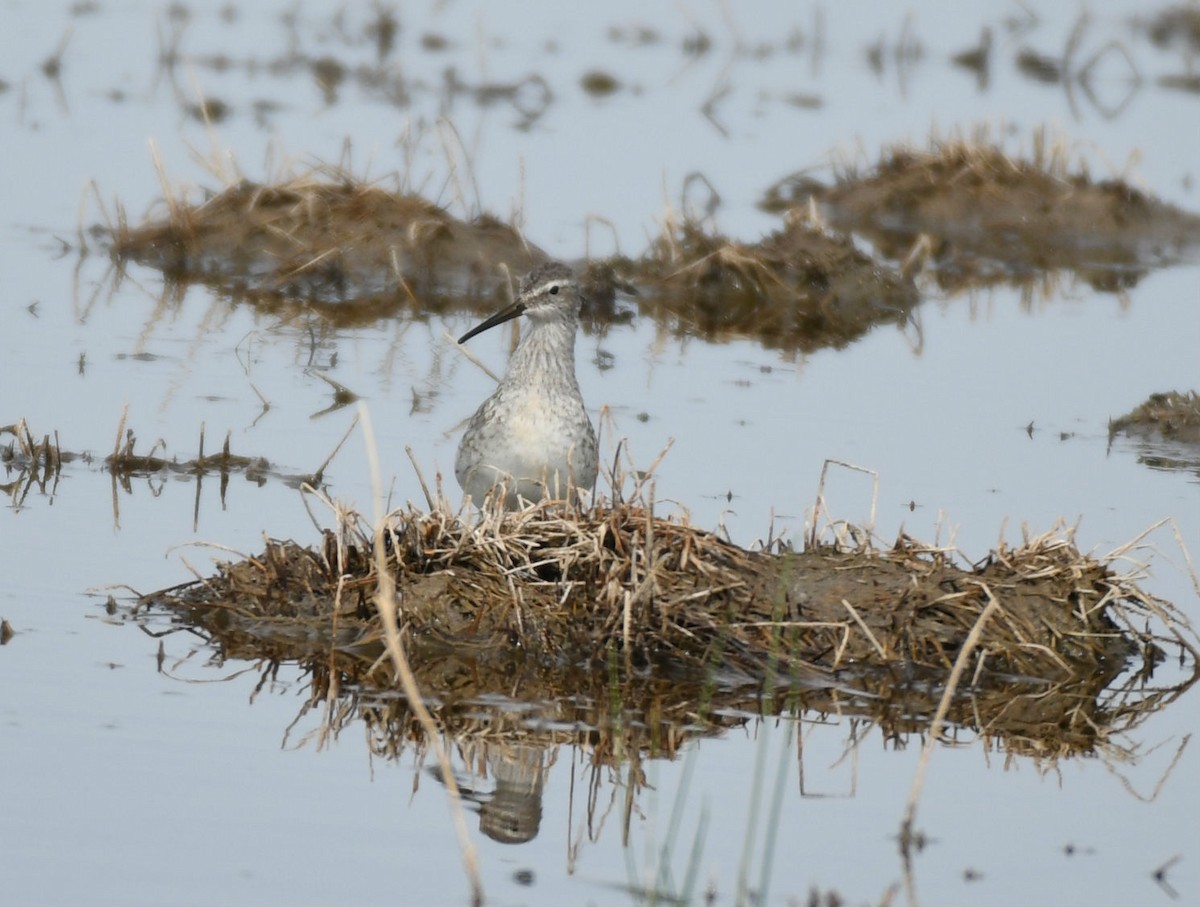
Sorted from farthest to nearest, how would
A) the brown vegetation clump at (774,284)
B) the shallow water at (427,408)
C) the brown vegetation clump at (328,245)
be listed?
the brown vegetation clump at (774,284) → the brown vegetation clump at (328,245) → the shallow water at (427,408)

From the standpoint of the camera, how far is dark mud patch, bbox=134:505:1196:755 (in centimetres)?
822

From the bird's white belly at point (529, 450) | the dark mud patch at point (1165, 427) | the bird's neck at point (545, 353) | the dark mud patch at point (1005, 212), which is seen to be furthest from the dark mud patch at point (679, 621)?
the dark mud patch at point (1005, 212)

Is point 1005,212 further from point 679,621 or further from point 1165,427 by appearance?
point 679,621

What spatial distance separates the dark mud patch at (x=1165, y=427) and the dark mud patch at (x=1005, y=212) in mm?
5745

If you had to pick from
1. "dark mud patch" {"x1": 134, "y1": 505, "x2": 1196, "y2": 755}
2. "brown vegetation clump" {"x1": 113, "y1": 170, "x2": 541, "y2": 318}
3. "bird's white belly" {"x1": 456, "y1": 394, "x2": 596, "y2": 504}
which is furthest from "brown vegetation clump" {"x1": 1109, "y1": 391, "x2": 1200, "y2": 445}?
"brown vegetation clump" {"x1": 113, "y1": 170, "x2": 541, "y2": 318}

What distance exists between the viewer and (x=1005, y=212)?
19.1m

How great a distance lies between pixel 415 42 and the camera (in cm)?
2838

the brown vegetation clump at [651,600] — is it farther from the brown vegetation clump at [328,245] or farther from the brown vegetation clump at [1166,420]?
the brown vegetation clump at [328,245]

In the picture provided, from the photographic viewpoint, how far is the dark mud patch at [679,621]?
27.0ft

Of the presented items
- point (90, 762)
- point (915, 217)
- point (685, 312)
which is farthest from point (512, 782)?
point (915, 217)

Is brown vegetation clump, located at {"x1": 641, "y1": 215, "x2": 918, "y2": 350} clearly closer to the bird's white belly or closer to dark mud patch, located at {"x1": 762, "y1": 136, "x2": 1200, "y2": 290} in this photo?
dark mud patch, located at {"x1": 762, "y1": 136, "x2": 1200, "y2": 290}

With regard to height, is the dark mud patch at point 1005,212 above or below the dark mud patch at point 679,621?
above

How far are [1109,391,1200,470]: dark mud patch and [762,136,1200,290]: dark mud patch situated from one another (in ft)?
18.8

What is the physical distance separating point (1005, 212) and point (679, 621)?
454 inches
